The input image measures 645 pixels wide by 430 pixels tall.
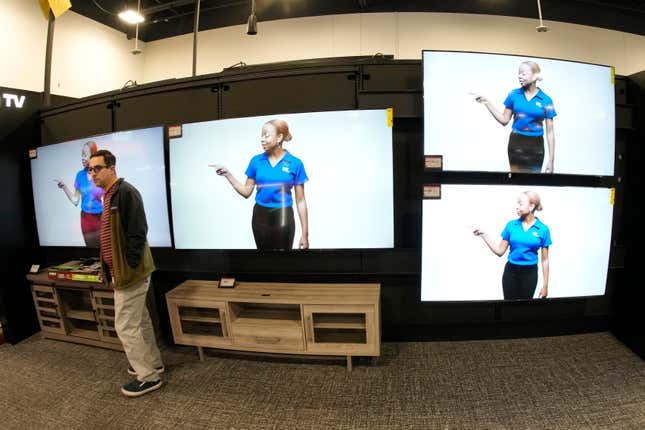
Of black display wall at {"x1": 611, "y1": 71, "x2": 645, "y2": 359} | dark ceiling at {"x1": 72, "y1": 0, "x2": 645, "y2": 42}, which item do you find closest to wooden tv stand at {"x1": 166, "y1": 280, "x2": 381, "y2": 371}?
black display wall at {"x1": 611, "y1": 71, "x2": 645, "y2": 359}

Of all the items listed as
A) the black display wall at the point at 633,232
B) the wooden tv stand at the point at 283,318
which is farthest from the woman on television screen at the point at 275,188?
the black display wall at the point at 633,232

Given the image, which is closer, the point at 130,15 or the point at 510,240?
the point at 510,240

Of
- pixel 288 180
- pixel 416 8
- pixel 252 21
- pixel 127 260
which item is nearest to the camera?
pixel 127 260

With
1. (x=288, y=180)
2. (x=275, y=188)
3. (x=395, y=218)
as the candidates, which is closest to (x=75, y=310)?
(x=275, y=188)

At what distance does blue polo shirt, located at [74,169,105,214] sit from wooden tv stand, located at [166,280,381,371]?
1113 millimetres

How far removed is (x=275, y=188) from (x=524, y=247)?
1.80 metres

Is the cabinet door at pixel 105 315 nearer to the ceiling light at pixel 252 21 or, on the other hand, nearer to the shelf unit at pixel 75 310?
the shelf unit at pixel 75 310

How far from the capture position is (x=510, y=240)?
6.35 feet

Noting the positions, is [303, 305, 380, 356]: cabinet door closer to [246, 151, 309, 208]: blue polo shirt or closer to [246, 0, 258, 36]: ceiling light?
[246, 151, 309, 208]: blue polo shirt

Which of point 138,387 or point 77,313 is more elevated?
point 77,313

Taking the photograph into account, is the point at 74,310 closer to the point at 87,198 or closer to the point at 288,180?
the point at 87,198

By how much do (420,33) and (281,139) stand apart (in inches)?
172

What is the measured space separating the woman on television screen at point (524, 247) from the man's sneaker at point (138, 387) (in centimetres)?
235

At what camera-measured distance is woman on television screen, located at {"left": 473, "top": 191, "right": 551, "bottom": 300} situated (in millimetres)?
1920
